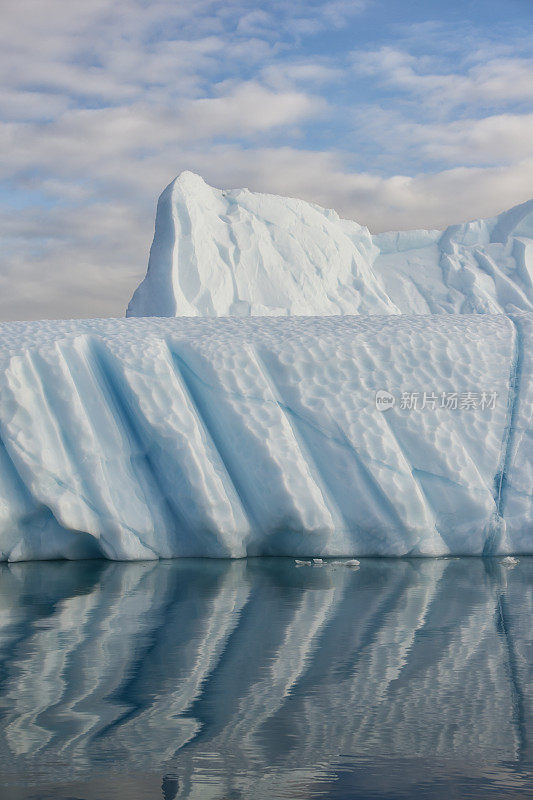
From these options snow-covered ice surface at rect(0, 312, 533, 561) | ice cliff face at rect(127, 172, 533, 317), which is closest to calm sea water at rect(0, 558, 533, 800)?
snow-covered ice surface at rect(0, 312, 533, 561)

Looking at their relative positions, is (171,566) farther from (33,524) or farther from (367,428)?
(367,428)

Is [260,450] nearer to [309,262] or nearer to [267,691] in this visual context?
[267,691]

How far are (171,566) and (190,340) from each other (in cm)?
169

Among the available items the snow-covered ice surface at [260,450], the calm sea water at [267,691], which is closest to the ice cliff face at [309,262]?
the snow-covered ice surface at [260,450]

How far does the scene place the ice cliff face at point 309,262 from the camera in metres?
16.9

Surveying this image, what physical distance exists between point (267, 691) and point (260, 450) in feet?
9.89

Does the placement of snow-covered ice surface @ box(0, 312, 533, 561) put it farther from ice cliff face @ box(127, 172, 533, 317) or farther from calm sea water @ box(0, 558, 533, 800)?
ice cliff face @ box(127, 172, 533, 317)

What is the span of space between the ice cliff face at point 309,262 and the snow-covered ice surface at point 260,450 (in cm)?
1000

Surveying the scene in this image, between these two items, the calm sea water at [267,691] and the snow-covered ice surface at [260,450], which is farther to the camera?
the snow-covered ice surface at [260,450]

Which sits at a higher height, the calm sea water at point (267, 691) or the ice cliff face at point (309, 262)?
the ice cliff face at point (309, 262)

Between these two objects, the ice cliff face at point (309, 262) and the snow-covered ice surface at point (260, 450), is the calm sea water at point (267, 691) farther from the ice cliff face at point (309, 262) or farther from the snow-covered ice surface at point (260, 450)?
the ice cliff face at point (309, 262)

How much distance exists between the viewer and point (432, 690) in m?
2.91

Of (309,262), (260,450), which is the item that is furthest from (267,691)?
(309,262)

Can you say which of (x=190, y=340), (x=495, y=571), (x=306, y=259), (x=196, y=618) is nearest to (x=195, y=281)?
(x=306, y=259)
